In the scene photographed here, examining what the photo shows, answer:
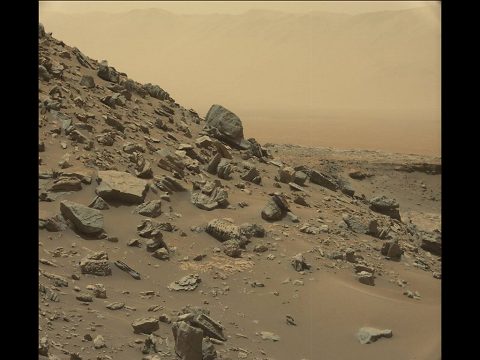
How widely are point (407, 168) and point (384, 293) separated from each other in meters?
8.89

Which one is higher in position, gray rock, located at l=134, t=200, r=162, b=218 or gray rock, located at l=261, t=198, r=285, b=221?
gray rock, located at l=134, t=200, r=162, b=218

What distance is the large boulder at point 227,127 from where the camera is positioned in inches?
400

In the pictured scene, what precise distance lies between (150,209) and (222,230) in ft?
3.04

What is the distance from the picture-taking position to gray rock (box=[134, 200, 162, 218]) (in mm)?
6477

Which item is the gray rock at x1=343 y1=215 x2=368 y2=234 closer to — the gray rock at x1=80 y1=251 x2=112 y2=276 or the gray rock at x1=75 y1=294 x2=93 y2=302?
the gray rock at x1=80 y1=251 x2=112 y2=276

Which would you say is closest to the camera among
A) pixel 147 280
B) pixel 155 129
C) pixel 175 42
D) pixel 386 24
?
pixel 147 280

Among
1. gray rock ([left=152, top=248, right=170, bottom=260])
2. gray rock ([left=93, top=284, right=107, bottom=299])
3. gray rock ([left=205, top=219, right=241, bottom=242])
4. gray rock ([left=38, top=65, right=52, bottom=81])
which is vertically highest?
gray rock ([left=38, top=65, right=52, bottom=81])

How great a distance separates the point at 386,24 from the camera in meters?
67.1

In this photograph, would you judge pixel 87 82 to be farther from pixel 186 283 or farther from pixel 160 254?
pixel 186 283

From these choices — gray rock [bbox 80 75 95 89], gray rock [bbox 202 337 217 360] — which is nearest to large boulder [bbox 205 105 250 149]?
gray rock [bbox 80 75 95 89]

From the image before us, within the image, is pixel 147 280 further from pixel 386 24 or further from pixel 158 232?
pixel 386 24

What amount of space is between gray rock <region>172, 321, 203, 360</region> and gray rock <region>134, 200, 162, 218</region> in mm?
2640
